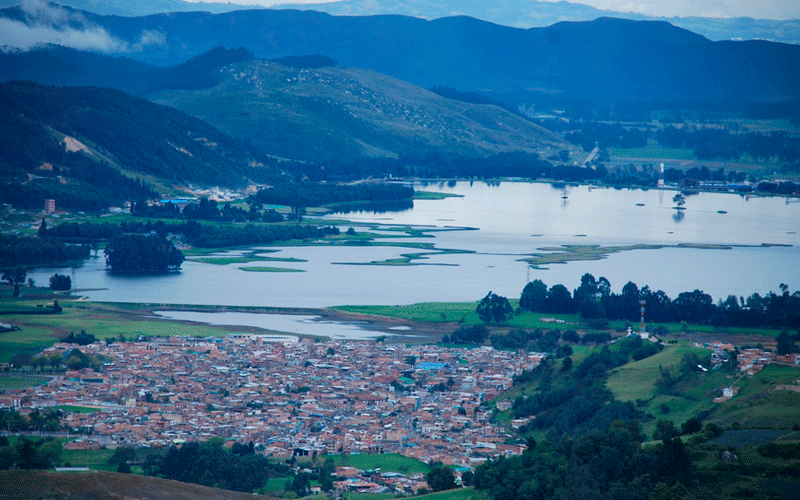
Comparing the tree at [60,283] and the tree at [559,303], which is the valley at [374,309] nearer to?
the tree at [559,303]

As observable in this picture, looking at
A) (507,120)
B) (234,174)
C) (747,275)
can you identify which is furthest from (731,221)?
(507,120)

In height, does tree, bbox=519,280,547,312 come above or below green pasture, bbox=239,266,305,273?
below

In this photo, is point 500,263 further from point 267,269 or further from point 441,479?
point 441,479

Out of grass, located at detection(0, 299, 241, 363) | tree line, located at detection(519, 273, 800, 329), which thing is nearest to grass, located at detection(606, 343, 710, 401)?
tree line, located at detection(519, 273, 800, 329)

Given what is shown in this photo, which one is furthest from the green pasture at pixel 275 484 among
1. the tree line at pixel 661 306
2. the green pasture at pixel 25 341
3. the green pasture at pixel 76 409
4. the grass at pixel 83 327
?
the tree line at pixel 661 306

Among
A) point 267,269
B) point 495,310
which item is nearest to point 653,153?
point 267,269

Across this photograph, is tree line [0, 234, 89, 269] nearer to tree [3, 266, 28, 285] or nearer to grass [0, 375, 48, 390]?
tree [3, 266, 28, 285]
